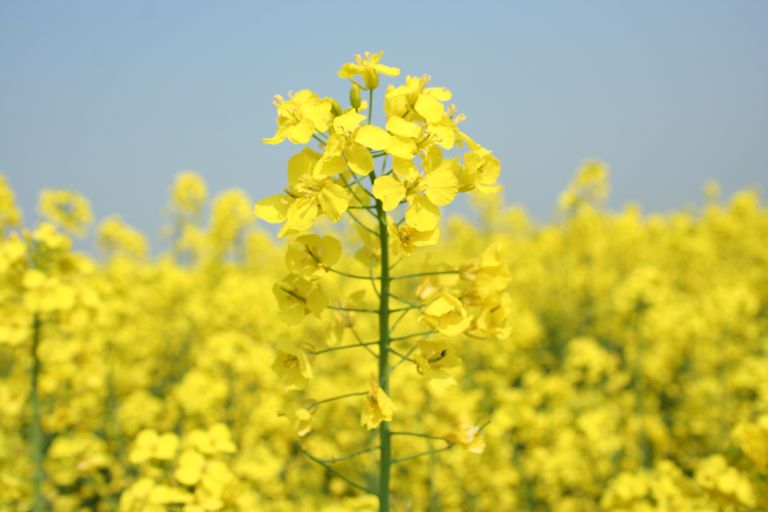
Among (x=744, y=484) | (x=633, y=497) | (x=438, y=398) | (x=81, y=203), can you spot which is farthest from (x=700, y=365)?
(x=81, y=203)

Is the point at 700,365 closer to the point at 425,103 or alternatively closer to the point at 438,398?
the point at 438,398

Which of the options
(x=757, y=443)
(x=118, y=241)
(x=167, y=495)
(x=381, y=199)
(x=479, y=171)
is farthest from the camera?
(x=118, y=241)

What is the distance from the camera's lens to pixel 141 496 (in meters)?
2.11

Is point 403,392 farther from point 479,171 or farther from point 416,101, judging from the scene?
point 416,101

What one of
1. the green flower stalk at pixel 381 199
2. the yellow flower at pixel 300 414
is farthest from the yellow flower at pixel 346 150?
the yellow flower at pixel 300 414

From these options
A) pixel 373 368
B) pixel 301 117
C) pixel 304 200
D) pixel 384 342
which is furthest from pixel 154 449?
pixel 373 368

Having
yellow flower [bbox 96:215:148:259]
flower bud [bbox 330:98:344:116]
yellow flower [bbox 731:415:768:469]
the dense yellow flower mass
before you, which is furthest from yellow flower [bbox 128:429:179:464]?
yellow flower [bbox 96:215:148:259]

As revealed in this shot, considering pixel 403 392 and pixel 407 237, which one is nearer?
pixel 407 237

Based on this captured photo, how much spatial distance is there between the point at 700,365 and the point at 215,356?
5.10 meters

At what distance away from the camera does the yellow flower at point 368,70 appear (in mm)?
1659

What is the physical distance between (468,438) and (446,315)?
41cm

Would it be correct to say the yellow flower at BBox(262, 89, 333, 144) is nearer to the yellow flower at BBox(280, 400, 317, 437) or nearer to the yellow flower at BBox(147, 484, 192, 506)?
the yellow flower at BBox(280, 400, 317, 437)

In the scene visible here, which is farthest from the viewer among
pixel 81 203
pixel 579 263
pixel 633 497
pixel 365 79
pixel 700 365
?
pixel 579 263

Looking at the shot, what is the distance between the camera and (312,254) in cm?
166
